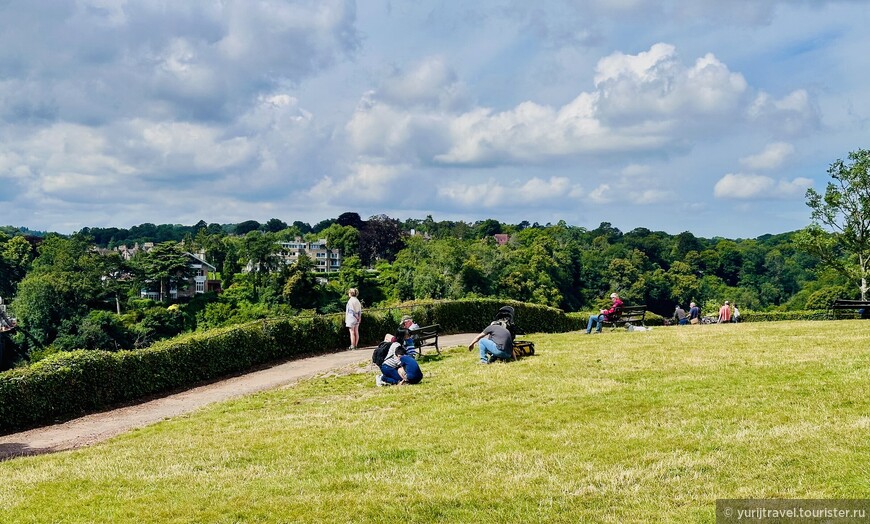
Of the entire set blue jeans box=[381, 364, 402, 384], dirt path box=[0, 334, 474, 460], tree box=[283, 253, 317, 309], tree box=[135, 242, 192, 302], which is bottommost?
dirt path box=[0, 334, 474, 460]

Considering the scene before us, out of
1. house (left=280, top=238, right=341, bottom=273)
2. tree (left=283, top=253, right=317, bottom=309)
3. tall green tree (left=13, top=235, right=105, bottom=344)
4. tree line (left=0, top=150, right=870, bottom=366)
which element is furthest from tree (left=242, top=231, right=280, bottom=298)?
house (left=280, top=238, right=341, bottom=273)

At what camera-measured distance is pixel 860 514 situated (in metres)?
5.65

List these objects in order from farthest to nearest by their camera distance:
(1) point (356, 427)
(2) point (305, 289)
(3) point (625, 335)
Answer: (2) point (305, 289) → (3) point (625, 335) → (1) point (356, 427)

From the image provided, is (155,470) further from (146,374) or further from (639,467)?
(146,374)

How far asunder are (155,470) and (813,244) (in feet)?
131

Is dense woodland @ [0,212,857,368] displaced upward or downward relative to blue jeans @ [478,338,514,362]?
upward

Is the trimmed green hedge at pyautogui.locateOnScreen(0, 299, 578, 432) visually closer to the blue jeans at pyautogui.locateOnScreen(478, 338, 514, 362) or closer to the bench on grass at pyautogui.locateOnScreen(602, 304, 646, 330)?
the bench on grass at pyautogui.locateOnScreen(602, 304, 646, 330)

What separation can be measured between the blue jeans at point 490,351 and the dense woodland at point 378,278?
5774 centimetres

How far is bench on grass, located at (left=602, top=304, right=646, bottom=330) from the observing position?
23781 mm

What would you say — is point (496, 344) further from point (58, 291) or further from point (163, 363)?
point (58, 291)

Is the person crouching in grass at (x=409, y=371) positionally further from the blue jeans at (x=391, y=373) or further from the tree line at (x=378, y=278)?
the tree line at (x=378, y=278)

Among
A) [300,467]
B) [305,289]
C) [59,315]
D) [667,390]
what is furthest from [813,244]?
[59,315]

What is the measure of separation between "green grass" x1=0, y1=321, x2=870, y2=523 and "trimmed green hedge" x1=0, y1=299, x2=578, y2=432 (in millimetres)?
2980

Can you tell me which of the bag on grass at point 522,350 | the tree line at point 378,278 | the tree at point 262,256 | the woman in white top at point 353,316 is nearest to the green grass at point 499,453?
the bag on grass at point 522,350
